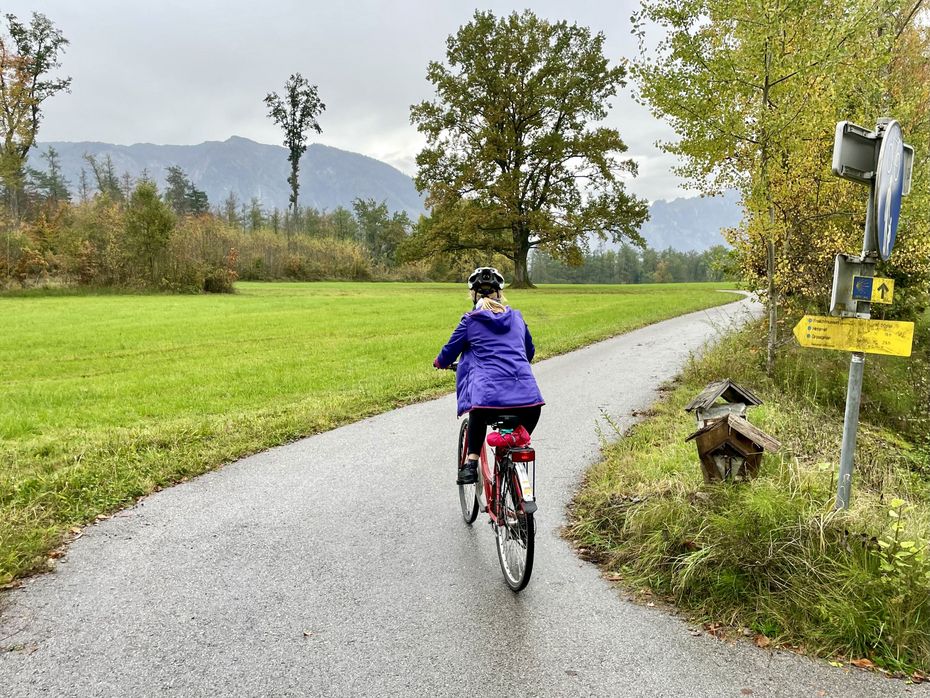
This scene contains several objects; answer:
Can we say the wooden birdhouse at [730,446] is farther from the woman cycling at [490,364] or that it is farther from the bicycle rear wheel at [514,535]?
the bicycle rear wheel at [514,535]

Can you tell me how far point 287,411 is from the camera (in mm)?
8406

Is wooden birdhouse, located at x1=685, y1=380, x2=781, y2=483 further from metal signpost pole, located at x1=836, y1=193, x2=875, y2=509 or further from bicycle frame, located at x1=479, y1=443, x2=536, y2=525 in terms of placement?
bicycle frame, located at x1=479, y1=443, x2=536, y2=525

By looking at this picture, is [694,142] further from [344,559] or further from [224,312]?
[224,312]

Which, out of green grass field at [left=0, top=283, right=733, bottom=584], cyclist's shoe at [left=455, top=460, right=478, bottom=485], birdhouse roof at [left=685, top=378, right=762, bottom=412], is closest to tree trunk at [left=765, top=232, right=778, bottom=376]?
green grass field at [left=0, top=283, right=733, bottom=584]

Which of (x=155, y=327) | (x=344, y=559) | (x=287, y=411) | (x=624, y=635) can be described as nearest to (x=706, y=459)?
(x=624, y=635)

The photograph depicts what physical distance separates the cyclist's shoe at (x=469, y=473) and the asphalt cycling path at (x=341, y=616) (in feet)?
1.50

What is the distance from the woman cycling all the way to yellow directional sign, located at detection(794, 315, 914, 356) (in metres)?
1.78

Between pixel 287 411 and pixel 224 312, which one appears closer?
pixel 287 411

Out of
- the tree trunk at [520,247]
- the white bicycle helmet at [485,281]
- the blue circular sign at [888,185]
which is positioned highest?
the tree trunk at [520,247]

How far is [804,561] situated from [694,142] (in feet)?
23.7

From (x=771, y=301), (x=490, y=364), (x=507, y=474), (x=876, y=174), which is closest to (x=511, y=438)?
(x=507, y=474)

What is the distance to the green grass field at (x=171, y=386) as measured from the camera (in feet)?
17.6

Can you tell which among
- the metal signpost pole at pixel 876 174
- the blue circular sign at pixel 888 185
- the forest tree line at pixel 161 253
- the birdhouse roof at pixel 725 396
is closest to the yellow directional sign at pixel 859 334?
the metal signpost pole at pixel 876 174

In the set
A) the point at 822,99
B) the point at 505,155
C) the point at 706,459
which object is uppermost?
the point at 505,155
